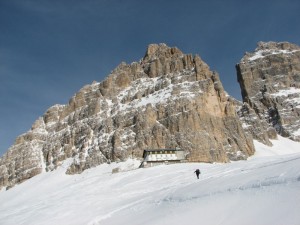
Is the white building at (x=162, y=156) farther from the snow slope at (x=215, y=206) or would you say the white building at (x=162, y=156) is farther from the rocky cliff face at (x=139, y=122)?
the snow slope at (x=215, y=206)

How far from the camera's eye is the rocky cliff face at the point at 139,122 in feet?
332

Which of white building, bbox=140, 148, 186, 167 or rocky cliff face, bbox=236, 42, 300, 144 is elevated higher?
rocky cliff face, bbox=236, 42, 300, 144

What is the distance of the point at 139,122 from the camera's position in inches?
4154

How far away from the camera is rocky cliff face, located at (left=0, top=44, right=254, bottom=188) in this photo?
101m

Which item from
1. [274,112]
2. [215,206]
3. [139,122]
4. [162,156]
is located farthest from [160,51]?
[215,206]

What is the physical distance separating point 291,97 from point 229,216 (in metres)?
179

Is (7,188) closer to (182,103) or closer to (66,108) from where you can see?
(66,108)

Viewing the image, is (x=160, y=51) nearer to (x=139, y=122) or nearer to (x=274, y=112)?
(x=139, y=122)

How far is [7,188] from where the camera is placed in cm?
11838

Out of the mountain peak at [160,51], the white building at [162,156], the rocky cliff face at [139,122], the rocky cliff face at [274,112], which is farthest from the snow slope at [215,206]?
the rocky cliff face at [274,112]

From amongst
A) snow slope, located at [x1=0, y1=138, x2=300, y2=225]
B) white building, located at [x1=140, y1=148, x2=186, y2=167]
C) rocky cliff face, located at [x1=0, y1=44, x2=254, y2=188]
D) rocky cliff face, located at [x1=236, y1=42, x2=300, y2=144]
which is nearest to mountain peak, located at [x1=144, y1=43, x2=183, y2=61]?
rocky cliff face, located at [x1=0, y1=44, x2=254, y2=188]

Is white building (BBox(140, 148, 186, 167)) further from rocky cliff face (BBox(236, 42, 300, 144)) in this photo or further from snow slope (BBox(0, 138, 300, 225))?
rocky cliff face (BBox(236, 42, 300, 144))

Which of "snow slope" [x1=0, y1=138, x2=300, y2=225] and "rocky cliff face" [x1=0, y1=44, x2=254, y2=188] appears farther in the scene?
"rocky cliff face" [x1=0, y1=44, x2=254, y2=188]

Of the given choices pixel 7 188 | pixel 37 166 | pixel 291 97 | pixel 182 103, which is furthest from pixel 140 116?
pixel 291 97
